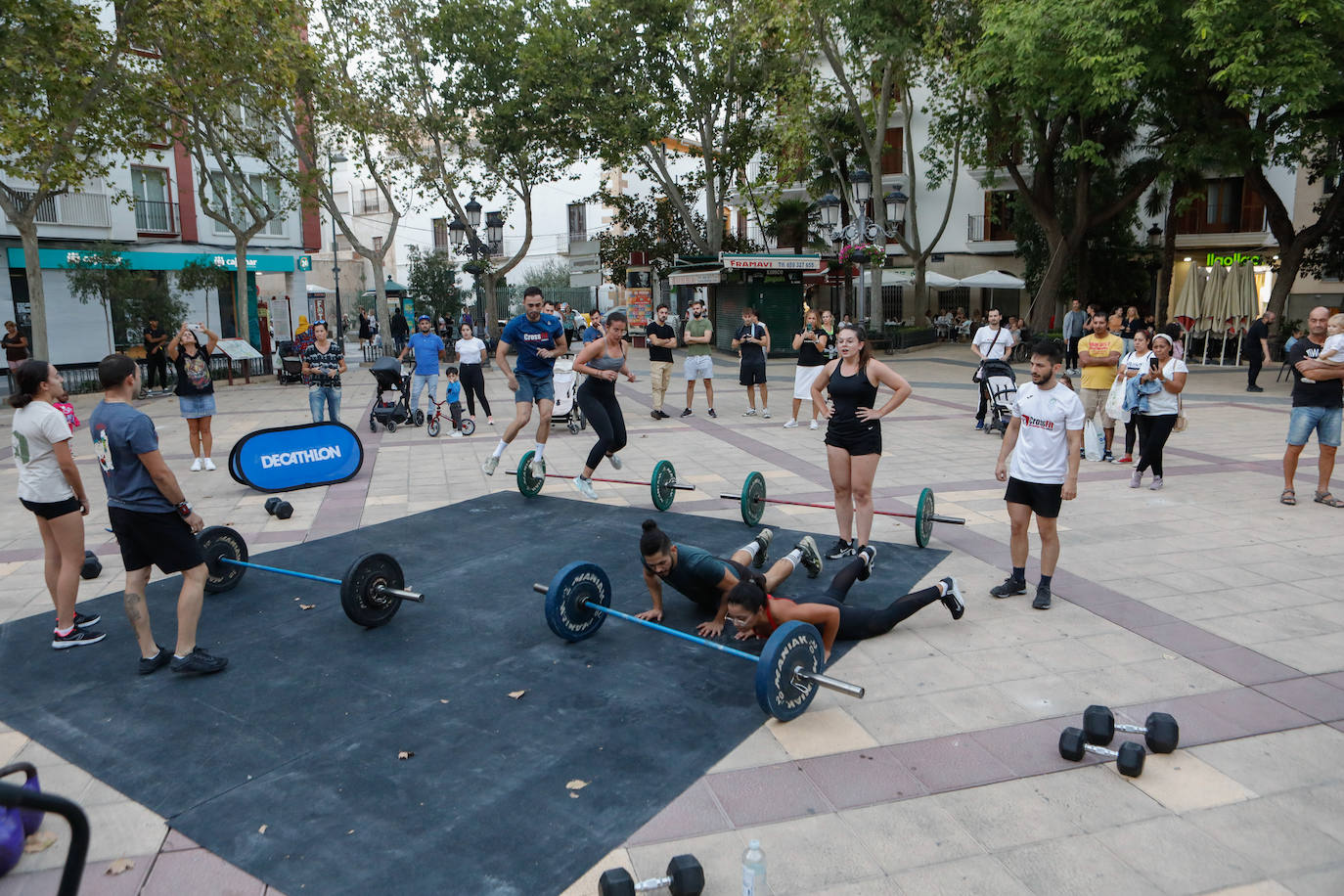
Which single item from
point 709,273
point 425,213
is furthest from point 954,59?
point 425,213

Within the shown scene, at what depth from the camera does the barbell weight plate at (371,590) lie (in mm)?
5508

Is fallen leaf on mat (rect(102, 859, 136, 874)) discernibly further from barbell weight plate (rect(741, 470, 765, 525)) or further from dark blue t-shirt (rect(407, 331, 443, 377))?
dark blue t-shirt (rect(407, 331, 443, 377))

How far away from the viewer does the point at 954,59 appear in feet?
72.8

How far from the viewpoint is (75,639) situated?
18.0ft

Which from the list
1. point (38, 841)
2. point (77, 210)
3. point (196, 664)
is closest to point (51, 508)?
point (196, 664)

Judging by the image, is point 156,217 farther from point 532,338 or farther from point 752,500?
point 752,500

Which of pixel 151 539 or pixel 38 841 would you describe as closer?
pixel 38 841

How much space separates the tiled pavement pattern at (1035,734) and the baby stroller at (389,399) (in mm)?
Result: 4494

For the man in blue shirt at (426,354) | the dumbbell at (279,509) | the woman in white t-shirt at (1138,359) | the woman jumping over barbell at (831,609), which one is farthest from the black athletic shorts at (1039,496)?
the man in blue shirt at (426,354)

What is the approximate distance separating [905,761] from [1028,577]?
2.98 m

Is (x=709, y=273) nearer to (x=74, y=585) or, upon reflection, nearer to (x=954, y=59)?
(x=954, y=59)

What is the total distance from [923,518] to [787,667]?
3.30 meters

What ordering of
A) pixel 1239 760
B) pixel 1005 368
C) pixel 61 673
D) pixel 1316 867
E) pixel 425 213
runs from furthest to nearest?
1. pixel 425 213
2. pixel 1005 368
3. pixel 61 673
4. pixel 1239 760
5. pixel 1316 867

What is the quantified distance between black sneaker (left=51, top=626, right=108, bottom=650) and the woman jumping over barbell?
3.84 metres
